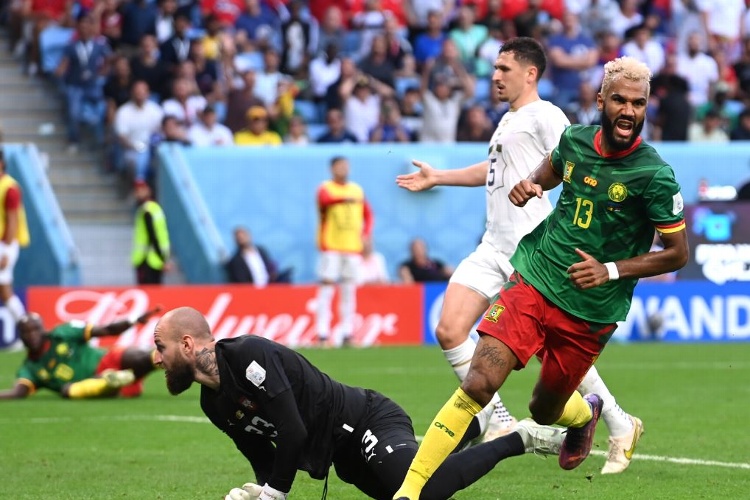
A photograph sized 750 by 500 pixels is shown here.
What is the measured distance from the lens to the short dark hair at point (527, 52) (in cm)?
900

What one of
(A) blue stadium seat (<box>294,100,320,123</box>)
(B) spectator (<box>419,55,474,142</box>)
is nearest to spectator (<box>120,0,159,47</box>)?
(A) blue stadium seat (<box>294,100,320,123</box>)

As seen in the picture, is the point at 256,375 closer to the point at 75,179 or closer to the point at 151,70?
the point at 151,70

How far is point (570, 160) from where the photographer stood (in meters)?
6.96

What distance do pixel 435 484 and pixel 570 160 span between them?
67.6 inches

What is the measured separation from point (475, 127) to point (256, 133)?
11.3ft

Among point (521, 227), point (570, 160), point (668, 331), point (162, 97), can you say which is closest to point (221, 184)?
point (162, 97)

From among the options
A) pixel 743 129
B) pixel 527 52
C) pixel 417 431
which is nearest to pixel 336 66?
pixel 743 129

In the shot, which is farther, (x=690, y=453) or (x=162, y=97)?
(x=162, y=97)

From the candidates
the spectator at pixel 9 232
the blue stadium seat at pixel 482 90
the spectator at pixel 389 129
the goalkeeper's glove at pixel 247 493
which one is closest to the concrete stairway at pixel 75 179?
the spectator at pixel 9 232

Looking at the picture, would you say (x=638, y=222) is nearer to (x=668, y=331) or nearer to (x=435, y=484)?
(x=435, y=484)

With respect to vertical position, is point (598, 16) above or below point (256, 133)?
above

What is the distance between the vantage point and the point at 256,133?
21.1 meters

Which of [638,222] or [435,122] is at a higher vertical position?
[638,222]

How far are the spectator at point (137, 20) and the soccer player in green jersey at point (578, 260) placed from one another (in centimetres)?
1581
